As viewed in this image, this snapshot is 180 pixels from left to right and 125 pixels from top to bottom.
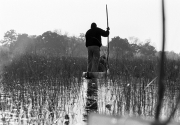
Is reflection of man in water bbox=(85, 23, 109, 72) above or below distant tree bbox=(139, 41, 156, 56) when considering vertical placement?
below

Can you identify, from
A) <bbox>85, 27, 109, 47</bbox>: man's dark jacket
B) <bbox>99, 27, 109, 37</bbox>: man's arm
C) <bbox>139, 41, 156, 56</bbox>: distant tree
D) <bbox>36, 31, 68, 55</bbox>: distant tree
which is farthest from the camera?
<bbox>139, 41, 156, 56</bbox>: distant tree

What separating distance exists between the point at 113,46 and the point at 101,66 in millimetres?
46023

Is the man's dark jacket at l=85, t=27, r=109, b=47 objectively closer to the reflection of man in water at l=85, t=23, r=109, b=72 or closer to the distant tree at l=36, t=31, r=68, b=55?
the reflection of man in water at l=85, t=23, r=109, b=72

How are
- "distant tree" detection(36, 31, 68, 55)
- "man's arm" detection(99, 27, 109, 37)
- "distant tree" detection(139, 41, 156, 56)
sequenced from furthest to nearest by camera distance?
"distant tree" detection(139, 41, 156, 56), "distant tree" detection(36, 31, 68, 55), "man's arm" detection(99, 27, 109, 37)

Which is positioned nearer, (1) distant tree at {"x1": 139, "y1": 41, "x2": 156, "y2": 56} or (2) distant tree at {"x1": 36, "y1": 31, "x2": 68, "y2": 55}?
(2) distant tree at {"x1": 36, "y1": 31, "x2": 68, "y2": 55}

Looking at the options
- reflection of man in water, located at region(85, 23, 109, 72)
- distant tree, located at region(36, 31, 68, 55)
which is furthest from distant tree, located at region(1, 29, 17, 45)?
reflection of man in water, located at region(85, 23, 109, 72)

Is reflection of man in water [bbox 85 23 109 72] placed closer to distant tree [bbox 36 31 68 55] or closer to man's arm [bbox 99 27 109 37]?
man's arm [bbox 99 27 109 37]

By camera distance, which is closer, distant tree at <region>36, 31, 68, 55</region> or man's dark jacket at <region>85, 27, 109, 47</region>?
man's dark jacket at <region>85, 27, 109, 47</region>

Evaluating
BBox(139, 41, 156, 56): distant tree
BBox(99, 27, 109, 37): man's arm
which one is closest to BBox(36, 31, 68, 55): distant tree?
BBox(139, 41, 156, 56): distant tree

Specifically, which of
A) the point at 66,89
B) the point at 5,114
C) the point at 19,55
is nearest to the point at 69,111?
the point at 5,114

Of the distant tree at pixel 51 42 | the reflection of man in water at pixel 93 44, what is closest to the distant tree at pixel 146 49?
the distant tree at pixel 51 42

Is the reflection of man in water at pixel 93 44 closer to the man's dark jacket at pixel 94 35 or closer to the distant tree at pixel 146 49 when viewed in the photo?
the man's dark jacket at pixel 94 35

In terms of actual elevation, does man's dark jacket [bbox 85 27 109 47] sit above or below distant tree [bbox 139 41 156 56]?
below

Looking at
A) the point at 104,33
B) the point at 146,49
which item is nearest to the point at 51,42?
the point at 146,49
